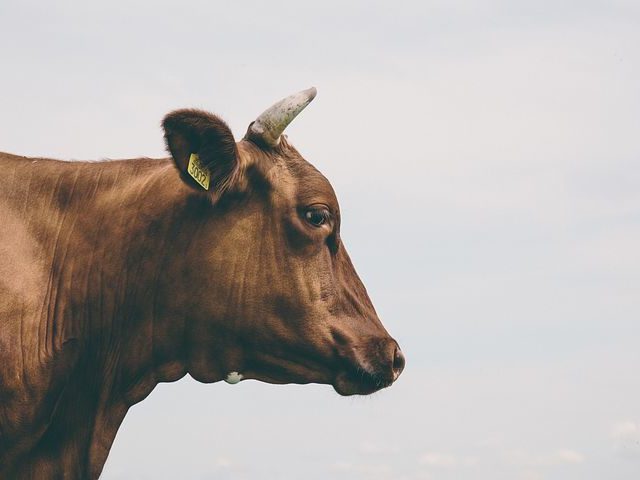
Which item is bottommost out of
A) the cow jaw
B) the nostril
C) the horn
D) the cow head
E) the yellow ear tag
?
the cow jaw

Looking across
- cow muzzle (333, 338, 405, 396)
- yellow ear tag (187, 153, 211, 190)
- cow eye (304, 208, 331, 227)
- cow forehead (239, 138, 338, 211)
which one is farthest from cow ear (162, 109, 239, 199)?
cow muzzle (333, 338, 405, 396)

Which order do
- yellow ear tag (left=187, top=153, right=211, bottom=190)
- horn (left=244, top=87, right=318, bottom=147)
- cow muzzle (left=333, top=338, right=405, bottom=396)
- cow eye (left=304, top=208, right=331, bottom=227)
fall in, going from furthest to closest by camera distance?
horn (left=244, top=87, right=318, bottom=147) → cow eye (left=304, top=208, right=331, bottom=227) → cow muzzle (left=333, top=338, right=405, bottom=396) → yellow ear tag (left=187, top=153, right=211, bottom=190)

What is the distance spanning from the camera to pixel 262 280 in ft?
30.2

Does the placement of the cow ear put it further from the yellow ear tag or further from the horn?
the horn

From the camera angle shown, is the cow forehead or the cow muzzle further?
the cow forehead

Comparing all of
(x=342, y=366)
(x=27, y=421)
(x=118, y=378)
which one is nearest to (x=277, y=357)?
(x=342, y=366)

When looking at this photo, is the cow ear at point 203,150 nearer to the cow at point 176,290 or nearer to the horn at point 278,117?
the cow at point 176,290

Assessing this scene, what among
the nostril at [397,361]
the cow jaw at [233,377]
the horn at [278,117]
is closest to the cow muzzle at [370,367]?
the nostril at [397,361]

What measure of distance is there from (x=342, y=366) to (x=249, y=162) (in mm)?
1623

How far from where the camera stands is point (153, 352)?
937 cm

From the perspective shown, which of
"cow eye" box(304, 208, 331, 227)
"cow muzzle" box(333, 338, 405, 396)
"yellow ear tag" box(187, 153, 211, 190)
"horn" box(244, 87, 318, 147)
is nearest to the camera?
"yellow ear tag" box(187, 153, 211, 190)

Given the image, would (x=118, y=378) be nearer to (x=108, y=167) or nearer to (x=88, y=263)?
(x=88, y=263)

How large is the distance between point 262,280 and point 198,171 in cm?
90

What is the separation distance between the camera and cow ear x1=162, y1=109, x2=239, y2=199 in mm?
9094
